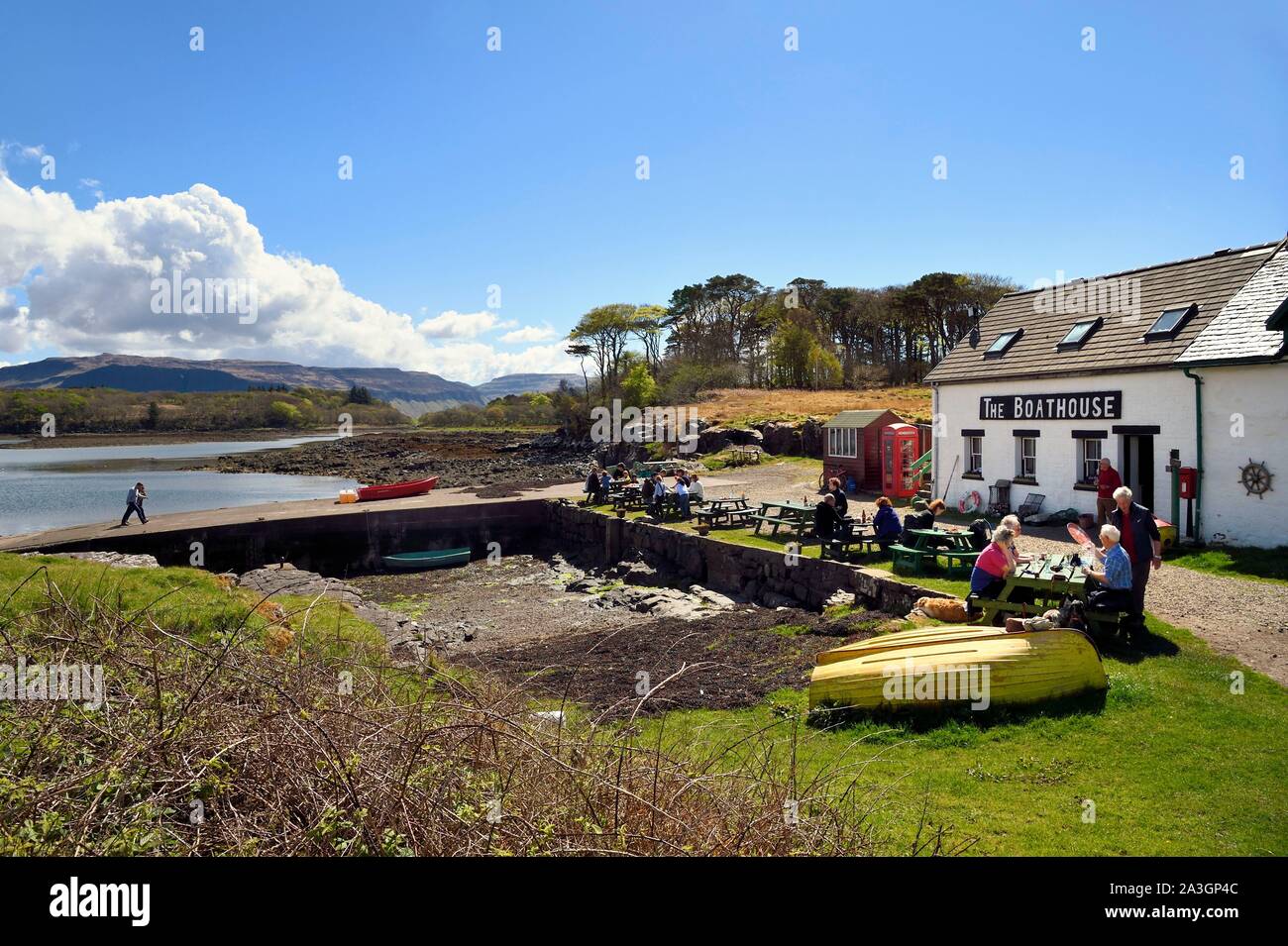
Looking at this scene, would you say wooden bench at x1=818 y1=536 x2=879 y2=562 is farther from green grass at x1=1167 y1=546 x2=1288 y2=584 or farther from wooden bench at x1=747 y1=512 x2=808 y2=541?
green grass at x1=1167 y1=546 x2=1288 y2=584

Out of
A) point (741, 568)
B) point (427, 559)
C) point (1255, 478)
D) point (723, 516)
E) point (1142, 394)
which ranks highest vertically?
point (1142, 394)

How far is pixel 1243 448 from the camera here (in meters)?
15.0

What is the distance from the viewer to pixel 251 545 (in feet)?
87.6

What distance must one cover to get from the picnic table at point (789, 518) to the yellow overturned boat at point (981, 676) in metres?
10.4

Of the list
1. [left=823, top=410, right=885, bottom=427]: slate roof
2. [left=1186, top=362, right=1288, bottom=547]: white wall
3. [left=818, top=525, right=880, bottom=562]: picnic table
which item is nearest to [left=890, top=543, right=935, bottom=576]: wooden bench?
[left=818, top=525, right=880, bottom=562]: picnic table

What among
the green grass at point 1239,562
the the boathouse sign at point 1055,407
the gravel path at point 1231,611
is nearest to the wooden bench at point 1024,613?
the gravel path at point 1231,611

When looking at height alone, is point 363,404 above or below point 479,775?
above

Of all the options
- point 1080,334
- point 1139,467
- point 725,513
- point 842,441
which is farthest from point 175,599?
point 1080,334

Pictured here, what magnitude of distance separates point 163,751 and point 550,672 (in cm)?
765

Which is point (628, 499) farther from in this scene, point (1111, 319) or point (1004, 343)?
point (1111, 319)

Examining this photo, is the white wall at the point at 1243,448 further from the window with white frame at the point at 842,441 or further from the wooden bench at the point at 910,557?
the window with white frame at the point at 842,441

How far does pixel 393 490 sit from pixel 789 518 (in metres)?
20.3
